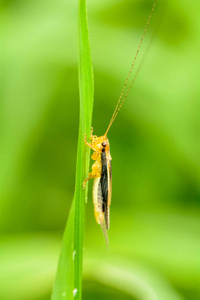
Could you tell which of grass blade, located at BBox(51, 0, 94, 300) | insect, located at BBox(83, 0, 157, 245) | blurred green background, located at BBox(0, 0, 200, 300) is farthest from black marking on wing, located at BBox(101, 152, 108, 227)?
grass blade, located at BBox(51, 0, 94, 300)

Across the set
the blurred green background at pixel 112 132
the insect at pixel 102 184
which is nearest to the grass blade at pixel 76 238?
the insect at pixel 102 184

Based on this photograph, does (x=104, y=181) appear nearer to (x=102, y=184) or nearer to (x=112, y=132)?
(x=102, y=184)

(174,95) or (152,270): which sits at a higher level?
(174,95)

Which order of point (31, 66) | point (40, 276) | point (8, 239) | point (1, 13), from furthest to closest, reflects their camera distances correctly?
point (1, 13) → point (31, 66) → point (8, 239) → point (40, 276)

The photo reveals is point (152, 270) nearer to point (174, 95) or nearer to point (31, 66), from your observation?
point (174, 95)

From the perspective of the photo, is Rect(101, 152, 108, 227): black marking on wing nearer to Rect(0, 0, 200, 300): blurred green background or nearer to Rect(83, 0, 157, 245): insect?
Rect(83, 0, 157, 245): insect

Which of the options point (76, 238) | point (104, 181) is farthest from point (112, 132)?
point (76, 238)

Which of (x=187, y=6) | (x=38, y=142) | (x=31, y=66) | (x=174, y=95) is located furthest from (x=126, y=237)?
(x=187, y=6)

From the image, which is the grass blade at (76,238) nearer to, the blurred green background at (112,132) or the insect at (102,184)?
the insect at (102,184)
